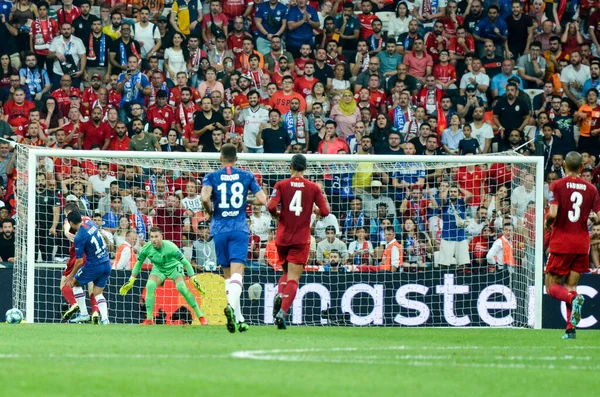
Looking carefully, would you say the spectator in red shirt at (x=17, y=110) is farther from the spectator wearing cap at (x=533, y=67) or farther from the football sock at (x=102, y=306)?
the spectator wearing cap at (x=533, y=67)

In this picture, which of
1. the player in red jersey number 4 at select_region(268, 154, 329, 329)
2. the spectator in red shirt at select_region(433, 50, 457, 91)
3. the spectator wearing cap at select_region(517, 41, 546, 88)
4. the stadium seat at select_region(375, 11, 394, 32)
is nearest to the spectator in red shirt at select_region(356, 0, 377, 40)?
the stadium seat at select_region(375, 11, 394, 32)

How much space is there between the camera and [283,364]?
369 inches

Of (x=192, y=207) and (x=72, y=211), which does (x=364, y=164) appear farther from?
(x=72, y=211)

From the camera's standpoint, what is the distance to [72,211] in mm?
16797

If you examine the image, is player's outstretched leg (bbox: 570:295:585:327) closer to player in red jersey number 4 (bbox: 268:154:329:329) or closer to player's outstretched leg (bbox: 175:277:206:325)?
player in red jersey number 4 (bbox: 268:154:329:329)

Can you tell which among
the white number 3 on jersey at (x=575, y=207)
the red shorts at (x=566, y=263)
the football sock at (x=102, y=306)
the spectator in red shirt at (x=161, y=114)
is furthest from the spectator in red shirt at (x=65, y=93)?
the white number 3 on jersey at (x=575, y=207)

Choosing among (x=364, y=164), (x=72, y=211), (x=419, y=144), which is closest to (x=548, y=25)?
(x=419, y=144)

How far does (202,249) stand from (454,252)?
4.16 m

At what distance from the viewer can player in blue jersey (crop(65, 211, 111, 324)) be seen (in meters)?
16.7

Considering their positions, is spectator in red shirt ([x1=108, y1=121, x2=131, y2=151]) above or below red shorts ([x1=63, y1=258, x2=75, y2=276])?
above

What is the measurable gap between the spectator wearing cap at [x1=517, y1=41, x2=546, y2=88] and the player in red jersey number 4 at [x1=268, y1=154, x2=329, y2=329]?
494 inches

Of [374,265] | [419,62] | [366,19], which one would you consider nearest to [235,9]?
[366,19]

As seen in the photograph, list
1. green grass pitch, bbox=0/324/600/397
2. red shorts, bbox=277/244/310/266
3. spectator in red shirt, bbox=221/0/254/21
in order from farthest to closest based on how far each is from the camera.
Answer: spectator in red shirt, bbox=221/0/254/21 → red shorts, bbox=277/244/310/266 → green grass pitch, bbox=0/324/600/397

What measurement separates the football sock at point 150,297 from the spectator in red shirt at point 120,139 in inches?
208
